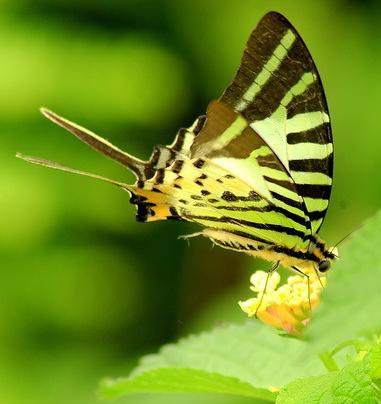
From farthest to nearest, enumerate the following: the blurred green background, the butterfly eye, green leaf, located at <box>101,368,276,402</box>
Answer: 1. the blurred green background
2. the butterfly eye
3. green leaf, located at <box>101,368,276,402</box>

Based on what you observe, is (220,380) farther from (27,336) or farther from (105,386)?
(27,336)

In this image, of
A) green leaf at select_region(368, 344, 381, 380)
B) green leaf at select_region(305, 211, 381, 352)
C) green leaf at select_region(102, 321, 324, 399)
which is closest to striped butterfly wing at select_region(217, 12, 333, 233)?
green leaf at select_region(102, 321, 324, 399)

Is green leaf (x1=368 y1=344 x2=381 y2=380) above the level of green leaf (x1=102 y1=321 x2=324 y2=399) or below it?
below

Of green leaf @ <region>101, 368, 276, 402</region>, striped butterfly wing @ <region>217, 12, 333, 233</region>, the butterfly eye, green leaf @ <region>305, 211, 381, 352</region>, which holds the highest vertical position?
striped butterfly wing @ <region>217, 12, 333, 233</region>

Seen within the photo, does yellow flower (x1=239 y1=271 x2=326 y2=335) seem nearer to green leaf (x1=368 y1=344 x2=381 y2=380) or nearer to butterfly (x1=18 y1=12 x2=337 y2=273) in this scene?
butterfly (x1=18 y1=12 x2=337 y2=273)

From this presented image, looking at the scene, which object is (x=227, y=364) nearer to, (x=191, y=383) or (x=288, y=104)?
(x=191, y=383)

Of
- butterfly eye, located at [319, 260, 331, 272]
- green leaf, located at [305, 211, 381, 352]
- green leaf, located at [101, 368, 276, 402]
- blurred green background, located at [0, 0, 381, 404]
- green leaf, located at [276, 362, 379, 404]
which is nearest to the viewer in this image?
green leaf, located at [305, 211, 381, 352]

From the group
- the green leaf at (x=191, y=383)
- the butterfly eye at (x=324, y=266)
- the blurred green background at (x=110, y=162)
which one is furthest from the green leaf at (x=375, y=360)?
the blurred green background at (x=110, y=162)

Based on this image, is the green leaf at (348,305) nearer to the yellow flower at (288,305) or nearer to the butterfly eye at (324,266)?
the yellow flower at (288,305)
